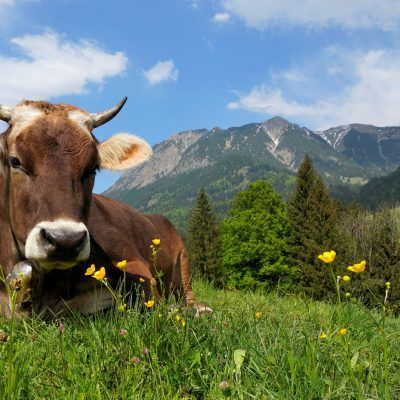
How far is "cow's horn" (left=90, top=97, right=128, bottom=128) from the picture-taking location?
596cm

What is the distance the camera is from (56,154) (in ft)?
15.2

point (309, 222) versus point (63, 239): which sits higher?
point (63, 239)

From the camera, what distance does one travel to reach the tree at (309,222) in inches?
1796

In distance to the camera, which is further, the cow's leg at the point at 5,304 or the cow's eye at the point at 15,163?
the cow's leg at the point at 5,304

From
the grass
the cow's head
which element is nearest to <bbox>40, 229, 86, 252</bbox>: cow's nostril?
the cow's head

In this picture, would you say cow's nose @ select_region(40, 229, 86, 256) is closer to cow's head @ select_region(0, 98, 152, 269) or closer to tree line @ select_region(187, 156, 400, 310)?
cow's head @ select_region(0, 98, 152, 269)

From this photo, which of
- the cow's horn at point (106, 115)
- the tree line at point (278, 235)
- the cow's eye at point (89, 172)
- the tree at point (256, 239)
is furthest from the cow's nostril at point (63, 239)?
the tree at point (256, 239)

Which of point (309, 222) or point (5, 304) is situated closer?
point (5, 304)

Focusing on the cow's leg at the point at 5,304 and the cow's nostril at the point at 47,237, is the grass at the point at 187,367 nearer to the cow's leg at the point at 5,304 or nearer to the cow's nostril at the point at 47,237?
the cow's nostril at the point at 47,237

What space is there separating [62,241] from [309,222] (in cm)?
4538

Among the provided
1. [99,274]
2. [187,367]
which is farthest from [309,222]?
[99,274]

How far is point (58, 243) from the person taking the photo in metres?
3.92

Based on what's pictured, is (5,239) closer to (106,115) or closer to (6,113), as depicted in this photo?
(6,113)

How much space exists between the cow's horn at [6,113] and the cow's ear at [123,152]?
1.23m
